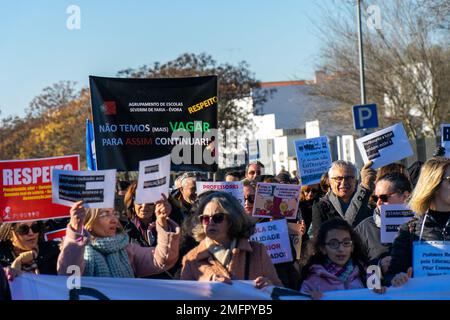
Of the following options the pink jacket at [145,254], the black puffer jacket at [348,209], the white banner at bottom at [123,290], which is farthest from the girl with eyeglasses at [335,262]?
the black puffer jacket at [348,209]

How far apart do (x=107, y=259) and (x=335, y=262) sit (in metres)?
1.40

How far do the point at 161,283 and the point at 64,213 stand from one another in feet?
4.46

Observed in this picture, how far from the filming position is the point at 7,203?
679cm

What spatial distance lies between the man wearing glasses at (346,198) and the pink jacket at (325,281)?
2.52 metres

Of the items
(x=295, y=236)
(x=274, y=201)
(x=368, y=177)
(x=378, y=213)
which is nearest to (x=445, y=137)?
(x=368, y=177)

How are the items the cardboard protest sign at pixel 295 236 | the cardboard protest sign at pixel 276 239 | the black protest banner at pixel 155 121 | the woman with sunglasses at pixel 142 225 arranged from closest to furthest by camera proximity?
the cardboard protest sign at pixel 276 239 → the woman with sunglasses at pixel 142 225 → the cardboard protest sign at pixel 295 236 → the black protest banner at pixel 155 121

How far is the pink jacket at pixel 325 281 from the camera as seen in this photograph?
6227mm

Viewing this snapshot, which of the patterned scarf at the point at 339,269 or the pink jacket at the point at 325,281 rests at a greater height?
the patterned scarf at the point at 339,269

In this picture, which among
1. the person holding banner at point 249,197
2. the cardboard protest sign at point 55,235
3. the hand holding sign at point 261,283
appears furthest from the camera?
the person holding banner at point 249,197

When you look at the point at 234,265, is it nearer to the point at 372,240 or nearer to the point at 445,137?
the point at 372,240

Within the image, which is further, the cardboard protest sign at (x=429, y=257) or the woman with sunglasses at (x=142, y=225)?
the woman with sunglasses at (x=142, y=225)

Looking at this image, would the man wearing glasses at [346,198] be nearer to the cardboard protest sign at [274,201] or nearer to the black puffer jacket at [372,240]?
the cardboard protest sign at [274,201]

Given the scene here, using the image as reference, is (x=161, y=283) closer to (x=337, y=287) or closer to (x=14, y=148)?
(x=337, y=287)

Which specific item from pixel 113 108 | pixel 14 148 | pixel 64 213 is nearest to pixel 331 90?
pixel 14 148
